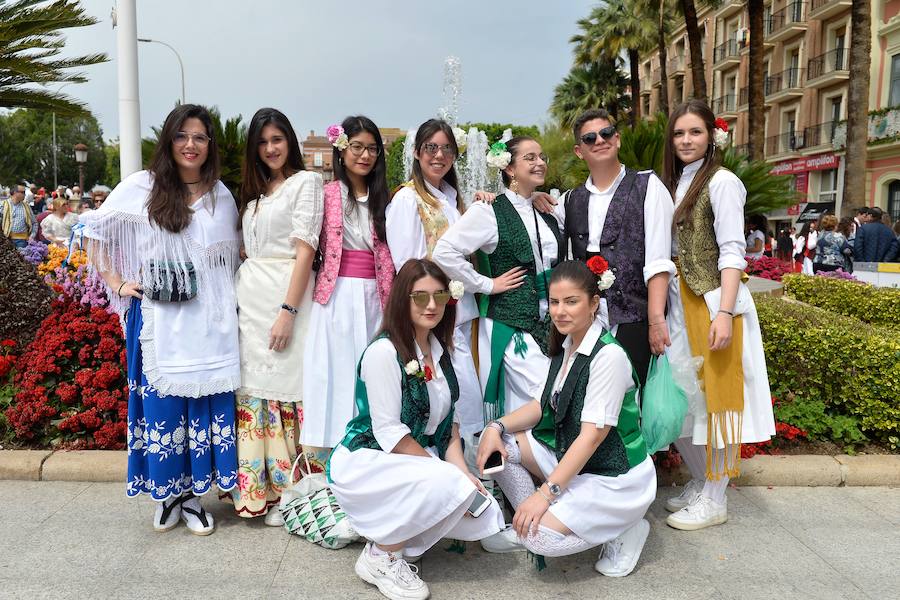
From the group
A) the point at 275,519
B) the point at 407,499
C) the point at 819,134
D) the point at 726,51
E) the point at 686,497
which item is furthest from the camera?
the point at 726,51

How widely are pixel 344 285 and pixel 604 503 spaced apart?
4.94 ft

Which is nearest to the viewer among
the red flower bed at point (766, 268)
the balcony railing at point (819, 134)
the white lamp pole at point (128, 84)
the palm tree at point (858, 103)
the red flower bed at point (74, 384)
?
the red flower bed at point (74, 384)

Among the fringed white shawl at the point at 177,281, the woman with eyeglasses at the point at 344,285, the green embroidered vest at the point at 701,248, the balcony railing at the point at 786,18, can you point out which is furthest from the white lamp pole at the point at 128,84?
the balcony railing at the point at 786,18

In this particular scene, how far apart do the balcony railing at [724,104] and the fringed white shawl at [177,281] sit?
3504 cm

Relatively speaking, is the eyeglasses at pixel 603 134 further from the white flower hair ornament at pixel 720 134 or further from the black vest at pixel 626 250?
the white flower hair ornament at pixel 720 134

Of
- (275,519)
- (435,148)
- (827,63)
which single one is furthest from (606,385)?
(827,63)

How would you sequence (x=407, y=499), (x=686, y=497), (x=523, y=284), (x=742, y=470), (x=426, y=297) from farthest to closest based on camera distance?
(x=742, y=470), (x=686, y=497), (x=523, y=284), (x=426, y=297), (x=407, y=499)

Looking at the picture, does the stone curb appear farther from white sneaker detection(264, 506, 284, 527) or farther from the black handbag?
the black handbag

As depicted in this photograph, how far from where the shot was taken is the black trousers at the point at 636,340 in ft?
10.2

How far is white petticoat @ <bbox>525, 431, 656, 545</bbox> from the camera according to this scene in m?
2.69

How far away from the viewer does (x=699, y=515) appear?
3.29 m

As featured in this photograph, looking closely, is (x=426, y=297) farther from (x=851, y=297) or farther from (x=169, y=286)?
(x=851, y=297)

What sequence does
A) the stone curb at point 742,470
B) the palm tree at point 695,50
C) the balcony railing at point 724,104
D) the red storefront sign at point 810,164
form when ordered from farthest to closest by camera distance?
the balcony railing at point 724,104 → the red storefront sign at point 810,164 → the palm tree at point 695,50 → the stone curb at point 742,470

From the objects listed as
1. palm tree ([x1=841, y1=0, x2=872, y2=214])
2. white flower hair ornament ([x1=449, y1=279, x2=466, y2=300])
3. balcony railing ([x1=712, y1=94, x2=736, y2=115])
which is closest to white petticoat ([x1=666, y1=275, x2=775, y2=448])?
white flower hair ornament ([x1=449, y1=279, x2=466, y2=300])
